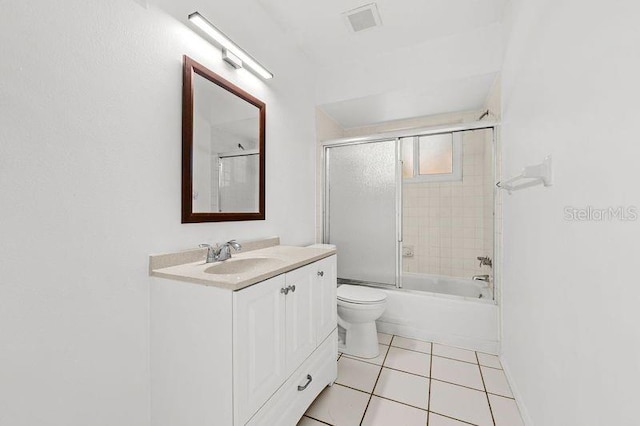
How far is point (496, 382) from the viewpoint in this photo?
5.37ft

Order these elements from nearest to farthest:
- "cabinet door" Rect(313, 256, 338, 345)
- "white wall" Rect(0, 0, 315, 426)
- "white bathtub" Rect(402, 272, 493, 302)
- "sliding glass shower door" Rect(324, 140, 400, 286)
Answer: "white wall" Rect(0, 0, 315, 426), "cabinet door" Rect(313, 256, 338, 345), "sliding glass shower door" Rect(324, 140, 400, 286), "white bathtub" Rect(402, 272, 493, 302)

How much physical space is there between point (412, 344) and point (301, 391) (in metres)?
1.21

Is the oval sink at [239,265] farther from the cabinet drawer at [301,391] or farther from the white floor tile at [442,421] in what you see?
the white floor tile at [442,421]

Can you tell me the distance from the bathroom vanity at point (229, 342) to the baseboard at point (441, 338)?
1129mm

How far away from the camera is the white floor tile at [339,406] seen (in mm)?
1348

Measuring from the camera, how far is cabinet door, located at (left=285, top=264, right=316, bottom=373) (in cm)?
119

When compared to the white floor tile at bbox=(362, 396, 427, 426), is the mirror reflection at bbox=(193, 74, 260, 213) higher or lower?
Result: higher

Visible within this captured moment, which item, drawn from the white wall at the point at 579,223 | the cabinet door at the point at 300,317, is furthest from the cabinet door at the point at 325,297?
the white wall at the point at 579,223

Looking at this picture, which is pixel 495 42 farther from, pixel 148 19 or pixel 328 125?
pixel 148 19

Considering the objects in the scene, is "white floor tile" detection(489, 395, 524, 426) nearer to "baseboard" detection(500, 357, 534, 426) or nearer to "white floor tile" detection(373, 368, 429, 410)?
"baseboard" detection(500, 357, 534, 426)

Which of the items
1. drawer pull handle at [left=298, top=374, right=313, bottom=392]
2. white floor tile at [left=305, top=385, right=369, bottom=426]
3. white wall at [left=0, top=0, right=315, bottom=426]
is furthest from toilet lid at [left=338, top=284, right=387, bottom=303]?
white wall at [left=0, top=0, right=315, bottom=426]

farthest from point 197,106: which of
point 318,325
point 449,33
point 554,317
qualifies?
point 449,33

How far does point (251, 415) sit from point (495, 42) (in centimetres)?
278

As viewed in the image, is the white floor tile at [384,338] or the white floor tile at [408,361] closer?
the white floor tile at [408,361]
